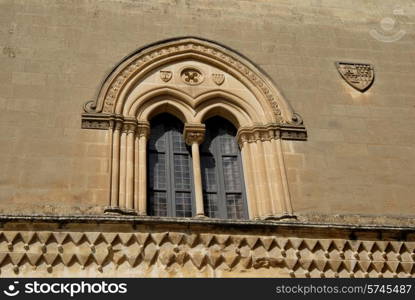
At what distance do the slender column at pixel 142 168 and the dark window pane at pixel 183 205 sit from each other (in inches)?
23.3

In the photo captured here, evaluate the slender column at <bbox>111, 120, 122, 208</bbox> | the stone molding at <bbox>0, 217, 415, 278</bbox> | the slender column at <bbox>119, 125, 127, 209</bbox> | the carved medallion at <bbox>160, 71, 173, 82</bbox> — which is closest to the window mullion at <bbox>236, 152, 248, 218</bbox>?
the stone molding at <bbox>0, 217, 415, 278</bbox>

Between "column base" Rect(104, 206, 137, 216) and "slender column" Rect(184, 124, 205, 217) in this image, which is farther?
"slender column" Rect(184, 124, 205, 217)

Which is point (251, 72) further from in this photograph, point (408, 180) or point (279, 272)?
point (279, 272)

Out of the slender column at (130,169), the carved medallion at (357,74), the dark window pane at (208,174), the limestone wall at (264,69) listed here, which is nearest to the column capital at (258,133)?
the limestone wall at (264,69)

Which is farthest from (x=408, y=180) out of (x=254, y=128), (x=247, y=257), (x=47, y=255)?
(x=47, y=255)

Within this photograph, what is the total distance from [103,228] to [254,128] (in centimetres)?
319

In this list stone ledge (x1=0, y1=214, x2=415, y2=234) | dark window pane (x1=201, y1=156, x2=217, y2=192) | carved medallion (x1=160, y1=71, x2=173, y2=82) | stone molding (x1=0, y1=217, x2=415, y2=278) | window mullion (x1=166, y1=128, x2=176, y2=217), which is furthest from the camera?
carved medallion (x1=160, y1=71, x2=173, y2=82)

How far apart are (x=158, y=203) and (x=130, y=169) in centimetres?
69

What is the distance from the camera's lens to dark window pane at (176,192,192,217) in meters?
8.66

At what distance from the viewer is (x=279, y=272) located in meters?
7.59

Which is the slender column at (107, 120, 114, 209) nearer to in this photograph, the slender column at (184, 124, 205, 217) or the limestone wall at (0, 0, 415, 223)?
the limestone wall at (0, 0, 415, 223)

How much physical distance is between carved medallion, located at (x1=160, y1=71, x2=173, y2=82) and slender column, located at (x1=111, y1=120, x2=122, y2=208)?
4.30 ft

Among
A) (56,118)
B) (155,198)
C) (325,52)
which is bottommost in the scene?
(155,198)

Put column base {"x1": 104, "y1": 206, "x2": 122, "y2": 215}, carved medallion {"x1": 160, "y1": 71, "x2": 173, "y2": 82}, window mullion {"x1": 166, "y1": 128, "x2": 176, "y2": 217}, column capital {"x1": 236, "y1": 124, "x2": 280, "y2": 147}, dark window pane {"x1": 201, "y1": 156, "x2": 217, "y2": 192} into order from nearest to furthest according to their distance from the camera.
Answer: column base {"x1": 104, "y1": 206, "x2": 122, "y2": 215}
window mullion {"x1": 166, "y1": 128, "x2": 176, "y2": 217}
dark window pane {"x1": 201, "y1": 156, "x2": 217, "y2": 192}
column capital {"x1": 236, "y1": 124, "x2": 280, "y2": 147}
carved medallion {"x1": 160, "y1": 71, "x2": 173, "y2": 82}
